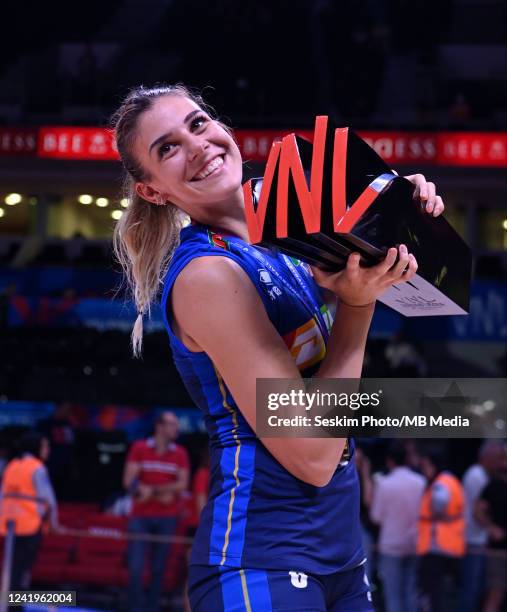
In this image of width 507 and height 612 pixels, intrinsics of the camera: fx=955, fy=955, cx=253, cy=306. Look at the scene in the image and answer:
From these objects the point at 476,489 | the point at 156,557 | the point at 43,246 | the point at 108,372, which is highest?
the point at 43,246

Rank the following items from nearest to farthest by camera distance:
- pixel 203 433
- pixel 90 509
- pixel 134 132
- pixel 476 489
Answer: pixel 134 132
pixel 476 489
pixel 90 509
pixel 203 433

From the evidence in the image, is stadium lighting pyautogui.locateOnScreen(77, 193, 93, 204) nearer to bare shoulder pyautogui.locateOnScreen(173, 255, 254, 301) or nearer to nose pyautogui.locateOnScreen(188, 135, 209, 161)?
nose pyautogui.locateOnScreen(188, 135, 209, 161)

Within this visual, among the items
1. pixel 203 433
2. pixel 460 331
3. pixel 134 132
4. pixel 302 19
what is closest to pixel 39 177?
pixel 302 19

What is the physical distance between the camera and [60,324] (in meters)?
10.8

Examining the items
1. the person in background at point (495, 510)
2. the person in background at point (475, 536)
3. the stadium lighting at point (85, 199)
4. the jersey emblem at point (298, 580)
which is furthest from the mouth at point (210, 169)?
the stadium lighting at point (85, 199)

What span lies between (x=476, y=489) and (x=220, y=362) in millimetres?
4837

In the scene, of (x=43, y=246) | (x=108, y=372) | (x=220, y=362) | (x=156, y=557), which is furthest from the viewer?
(x=43, y=246)

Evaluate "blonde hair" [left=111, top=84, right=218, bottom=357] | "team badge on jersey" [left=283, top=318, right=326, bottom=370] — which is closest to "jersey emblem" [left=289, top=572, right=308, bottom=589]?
"team badge on jersey" [left=283, top=318, right=326, bottom=370]

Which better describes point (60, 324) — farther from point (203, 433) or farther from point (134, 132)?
point (134, 132)

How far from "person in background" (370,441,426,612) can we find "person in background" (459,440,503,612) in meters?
0.28

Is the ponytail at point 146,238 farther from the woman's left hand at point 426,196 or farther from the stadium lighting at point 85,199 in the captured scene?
the stadium lighting at point 85,199

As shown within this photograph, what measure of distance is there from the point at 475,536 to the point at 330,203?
4783 millimetres

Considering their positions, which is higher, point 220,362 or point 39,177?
point 39,177

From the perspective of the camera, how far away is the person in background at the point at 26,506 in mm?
5492
